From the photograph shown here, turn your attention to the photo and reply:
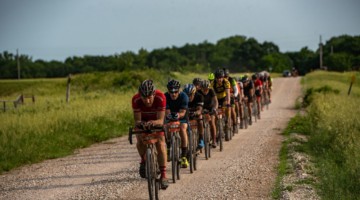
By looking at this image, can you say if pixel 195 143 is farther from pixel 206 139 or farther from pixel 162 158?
pixel 162 158

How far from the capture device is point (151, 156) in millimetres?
9312

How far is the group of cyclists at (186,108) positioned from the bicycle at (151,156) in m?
0.08

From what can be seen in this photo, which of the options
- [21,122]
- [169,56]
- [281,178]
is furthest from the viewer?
[169,56]

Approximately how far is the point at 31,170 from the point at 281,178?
21.3 feet

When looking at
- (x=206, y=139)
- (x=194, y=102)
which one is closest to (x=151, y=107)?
(x=194, y=102)

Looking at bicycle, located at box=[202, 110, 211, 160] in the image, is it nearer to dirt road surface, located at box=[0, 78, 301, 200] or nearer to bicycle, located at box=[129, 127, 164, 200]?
dirt road surface, located at box=[0, 78, 301, 200]

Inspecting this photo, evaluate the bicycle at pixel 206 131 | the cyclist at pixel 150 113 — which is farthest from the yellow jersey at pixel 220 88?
the cyclist at pixel 150 113

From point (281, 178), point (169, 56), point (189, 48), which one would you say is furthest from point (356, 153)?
point (189, 48)

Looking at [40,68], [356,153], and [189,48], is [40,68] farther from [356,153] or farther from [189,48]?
[356,153]

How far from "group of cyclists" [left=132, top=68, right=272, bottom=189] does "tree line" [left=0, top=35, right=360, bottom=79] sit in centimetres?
4482

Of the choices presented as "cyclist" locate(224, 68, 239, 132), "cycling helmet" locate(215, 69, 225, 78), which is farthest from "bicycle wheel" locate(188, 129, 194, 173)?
"cyclist" locate(224, 68, 239, 132)

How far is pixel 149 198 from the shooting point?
942cm

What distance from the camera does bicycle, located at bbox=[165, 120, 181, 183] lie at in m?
11.1

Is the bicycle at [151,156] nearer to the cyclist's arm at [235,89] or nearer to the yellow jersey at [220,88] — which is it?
the yellow jersey at [220,88]
